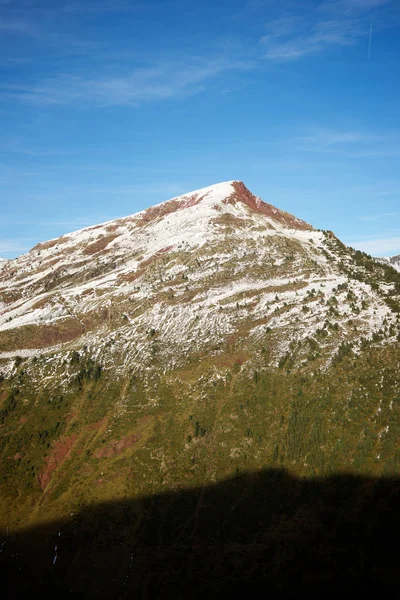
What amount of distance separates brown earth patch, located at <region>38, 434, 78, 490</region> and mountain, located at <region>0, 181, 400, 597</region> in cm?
26

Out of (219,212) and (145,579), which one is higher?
(219,212)

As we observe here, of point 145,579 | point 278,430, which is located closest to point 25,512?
point 145,579

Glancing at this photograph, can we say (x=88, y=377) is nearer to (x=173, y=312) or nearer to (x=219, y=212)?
(x=173, y=312)

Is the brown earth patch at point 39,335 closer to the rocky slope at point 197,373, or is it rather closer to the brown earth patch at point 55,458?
the rocky slope at point 197,373

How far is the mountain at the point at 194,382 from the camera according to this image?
85.0 meters

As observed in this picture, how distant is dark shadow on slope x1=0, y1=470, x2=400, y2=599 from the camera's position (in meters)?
66.7

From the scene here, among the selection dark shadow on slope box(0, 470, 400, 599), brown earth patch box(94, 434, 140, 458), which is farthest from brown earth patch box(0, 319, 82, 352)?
dark shadow on slope box(0, 470, 400, 599)

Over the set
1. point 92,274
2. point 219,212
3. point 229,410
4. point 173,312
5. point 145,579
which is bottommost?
point 145,579

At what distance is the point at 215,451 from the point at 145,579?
2795 cm

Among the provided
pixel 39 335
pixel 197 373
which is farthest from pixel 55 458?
pixel 39 335

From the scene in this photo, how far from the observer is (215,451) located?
92000mm

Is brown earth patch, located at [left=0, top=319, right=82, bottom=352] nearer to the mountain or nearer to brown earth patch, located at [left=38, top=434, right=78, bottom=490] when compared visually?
the mountain

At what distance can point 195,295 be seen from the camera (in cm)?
13388

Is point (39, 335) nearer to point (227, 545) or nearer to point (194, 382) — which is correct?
point (194, 382)
